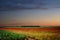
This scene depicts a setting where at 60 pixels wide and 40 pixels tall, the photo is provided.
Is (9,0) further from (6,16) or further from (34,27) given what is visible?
(34,27)

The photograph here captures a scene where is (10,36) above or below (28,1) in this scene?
below

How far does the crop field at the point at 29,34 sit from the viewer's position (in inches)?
71.2

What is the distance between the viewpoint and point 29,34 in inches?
71.9

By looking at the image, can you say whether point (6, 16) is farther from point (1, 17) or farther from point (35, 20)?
point (35, 20)

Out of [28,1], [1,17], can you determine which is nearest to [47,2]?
[28,1]

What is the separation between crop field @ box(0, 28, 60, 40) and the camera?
5.93 ft

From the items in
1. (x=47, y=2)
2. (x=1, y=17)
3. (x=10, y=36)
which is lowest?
(x=10, y=36)

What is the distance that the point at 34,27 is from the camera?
183 cm

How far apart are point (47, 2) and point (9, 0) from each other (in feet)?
1.61

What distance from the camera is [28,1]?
1842mm

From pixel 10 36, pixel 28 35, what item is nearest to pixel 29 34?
pixel 28 35

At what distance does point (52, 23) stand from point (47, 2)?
0.91 ft

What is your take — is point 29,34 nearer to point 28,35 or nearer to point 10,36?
point 28,35

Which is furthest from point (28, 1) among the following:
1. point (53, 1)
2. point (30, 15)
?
point (53, 1)
